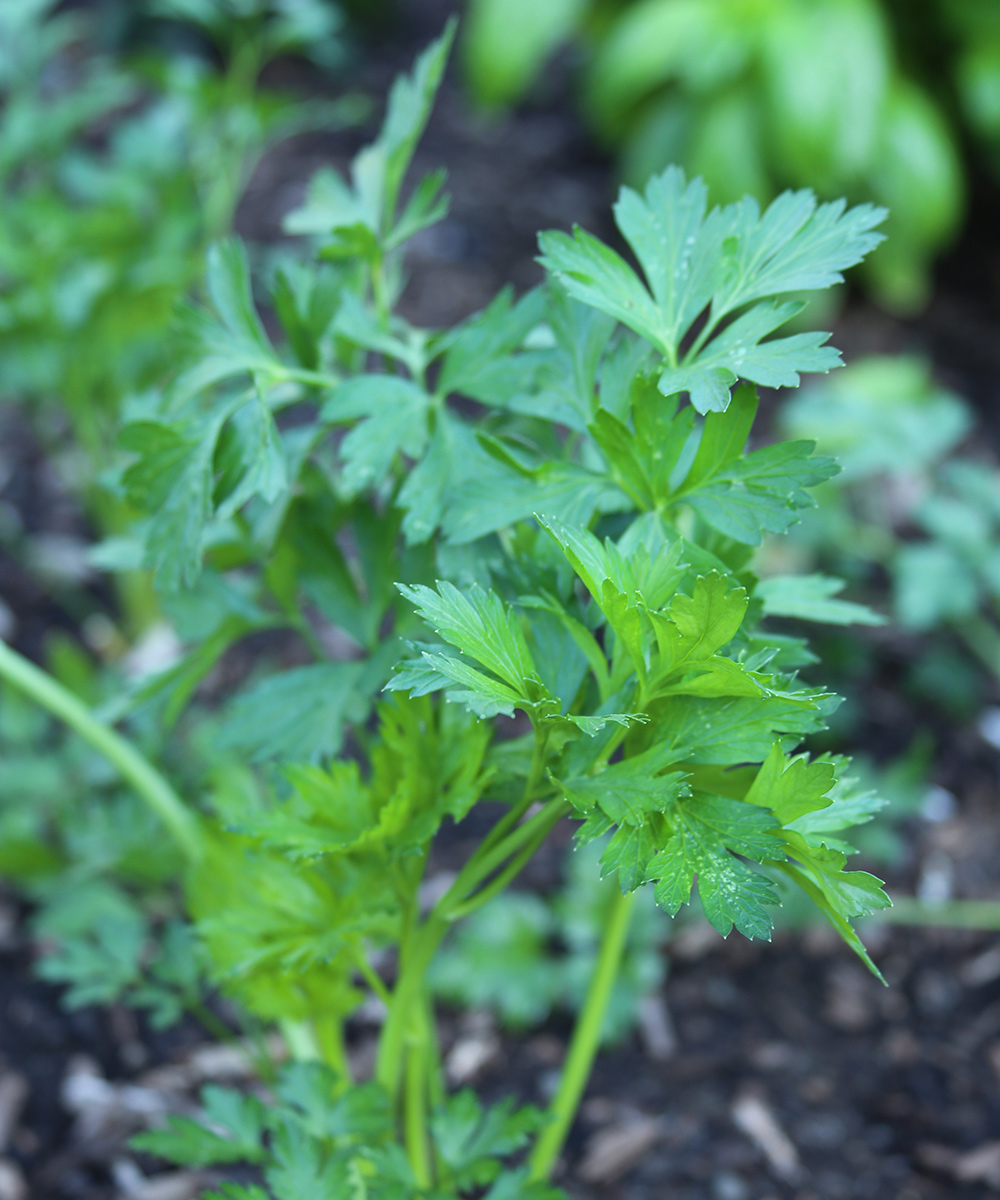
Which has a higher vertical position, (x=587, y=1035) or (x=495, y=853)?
(x=495, y=853)

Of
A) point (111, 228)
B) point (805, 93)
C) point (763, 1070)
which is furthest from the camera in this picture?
point (805, 93)

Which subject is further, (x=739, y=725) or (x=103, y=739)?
(x=103, y=739)

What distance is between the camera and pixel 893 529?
230 centimetres

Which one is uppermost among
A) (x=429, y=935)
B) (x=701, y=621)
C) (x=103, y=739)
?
(x=701, y=621)

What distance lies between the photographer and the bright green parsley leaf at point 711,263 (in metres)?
0.70

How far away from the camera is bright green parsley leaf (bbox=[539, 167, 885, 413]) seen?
699mm

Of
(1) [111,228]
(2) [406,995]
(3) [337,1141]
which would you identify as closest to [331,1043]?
(3) [337,1141]

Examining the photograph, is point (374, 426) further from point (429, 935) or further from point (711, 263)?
point (429, 935)

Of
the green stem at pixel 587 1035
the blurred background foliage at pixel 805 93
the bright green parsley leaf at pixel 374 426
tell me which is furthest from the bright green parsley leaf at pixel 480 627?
the blurred background foliage at pixel 805 93

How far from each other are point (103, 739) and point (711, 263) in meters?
0.70

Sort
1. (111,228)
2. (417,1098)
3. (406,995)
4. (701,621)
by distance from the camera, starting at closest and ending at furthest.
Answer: (701,621) < (406,995) < (417,1098) < (111,228)

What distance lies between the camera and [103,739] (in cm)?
101

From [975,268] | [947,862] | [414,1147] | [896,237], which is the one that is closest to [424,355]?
[414,1147]

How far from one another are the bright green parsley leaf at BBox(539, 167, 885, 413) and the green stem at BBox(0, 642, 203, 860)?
603 millimetres
